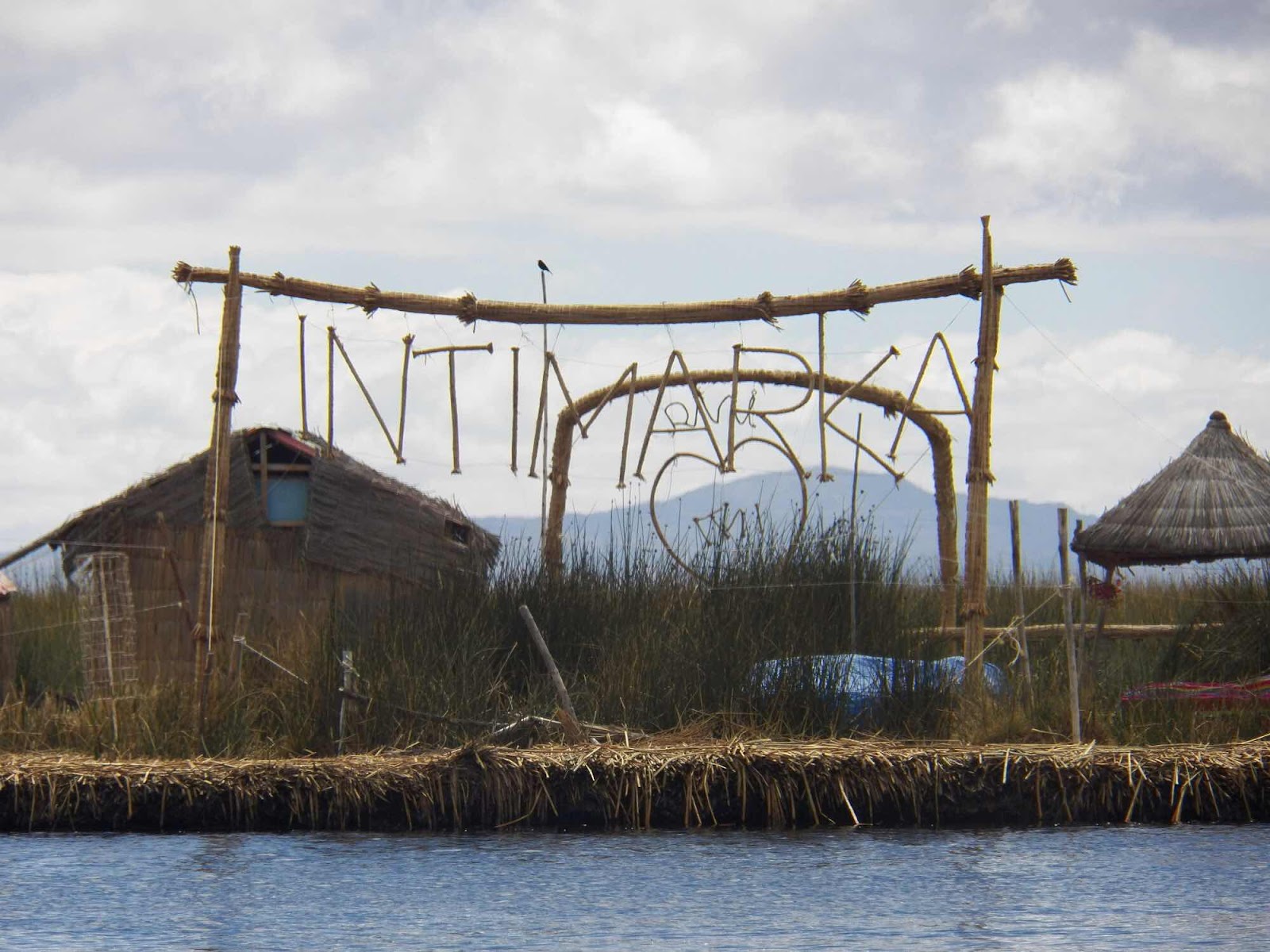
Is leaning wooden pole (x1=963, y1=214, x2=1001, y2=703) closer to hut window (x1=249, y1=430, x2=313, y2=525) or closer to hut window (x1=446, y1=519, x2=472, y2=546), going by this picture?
hut window (x1=446, y1=519, x2=472, y2=546)

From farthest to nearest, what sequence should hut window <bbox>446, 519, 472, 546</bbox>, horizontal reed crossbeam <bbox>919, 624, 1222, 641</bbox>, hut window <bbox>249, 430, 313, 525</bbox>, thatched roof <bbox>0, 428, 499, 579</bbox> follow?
hut window <bbox>446, 519, 472, 546</bbox>
hut window <bbox>249, 430, 313, 525</bbox>
thatched roof <bbox>0, 428, 499, 579</bbox>
horizontal reed crossbeam <bbox>919, 624, 1222, 641</bbox>

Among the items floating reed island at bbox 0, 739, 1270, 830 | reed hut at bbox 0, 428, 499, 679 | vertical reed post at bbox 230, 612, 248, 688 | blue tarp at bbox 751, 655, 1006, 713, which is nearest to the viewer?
floating reed island at bbox 0, 739, 1270, 830

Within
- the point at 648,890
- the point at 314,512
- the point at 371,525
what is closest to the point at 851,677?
the point at 648,890

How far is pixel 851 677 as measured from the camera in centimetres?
1057

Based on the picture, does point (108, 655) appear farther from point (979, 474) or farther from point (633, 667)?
point (979, 474)

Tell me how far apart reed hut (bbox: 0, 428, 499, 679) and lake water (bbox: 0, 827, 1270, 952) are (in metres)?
3.43

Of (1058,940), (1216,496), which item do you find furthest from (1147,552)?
(1058,940)

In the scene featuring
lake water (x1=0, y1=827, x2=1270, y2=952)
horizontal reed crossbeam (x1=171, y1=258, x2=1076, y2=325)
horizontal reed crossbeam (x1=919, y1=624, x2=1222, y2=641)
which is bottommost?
lake water (x1=0, y1=827, x2=1270, y2=952)

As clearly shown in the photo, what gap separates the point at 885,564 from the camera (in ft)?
35.6

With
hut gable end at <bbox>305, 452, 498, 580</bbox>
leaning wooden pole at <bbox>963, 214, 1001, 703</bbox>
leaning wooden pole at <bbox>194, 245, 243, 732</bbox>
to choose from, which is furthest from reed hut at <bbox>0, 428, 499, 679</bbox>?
leaning wooden pole at <bbox>963, 214, 1001, 703</bbox>

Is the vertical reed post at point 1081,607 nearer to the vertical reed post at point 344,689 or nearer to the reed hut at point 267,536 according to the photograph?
the vertical reed post at point 344,689

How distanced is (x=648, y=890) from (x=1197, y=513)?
5.01 meters

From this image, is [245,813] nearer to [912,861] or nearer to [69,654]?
[912,861]

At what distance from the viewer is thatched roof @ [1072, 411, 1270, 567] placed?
1175 cm
